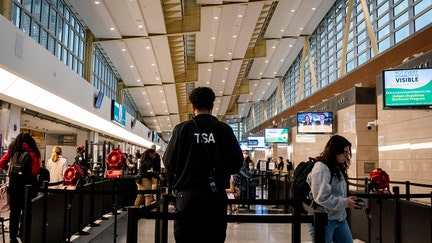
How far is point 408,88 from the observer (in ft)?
33.6

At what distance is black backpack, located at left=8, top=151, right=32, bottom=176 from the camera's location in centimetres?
624

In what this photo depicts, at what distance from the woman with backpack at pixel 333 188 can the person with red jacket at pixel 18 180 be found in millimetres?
4335

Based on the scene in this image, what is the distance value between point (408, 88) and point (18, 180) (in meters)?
8.63

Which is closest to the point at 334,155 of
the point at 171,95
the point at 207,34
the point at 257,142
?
the point at 207,34

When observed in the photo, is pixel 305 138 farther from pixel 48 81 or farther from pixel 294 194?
pixel 294 194

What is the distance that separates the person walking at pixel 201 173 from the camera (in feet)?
9.19

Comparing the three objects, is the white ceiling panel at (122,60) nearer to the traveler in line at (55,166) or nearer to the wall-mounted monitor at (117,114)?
the wall-mounted monitor at (117,114)

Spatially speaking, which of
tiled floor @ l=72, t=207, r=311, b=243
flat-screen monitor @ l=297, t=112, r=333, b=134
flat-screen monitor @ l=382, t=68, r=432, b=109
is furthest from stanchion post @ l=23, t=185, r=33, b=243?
flat-screen monitor @ l=297, t=112, r=333, b=134

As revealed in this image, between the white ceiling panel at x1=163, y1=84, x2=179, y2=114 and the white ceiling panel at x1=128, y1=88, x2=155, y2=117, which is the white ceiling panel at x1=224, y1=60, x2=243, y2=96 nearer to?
the white ceiling panel at x1=163, y1=84, x2=179, y2=114

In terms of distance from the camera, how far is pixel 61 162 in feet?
30.1

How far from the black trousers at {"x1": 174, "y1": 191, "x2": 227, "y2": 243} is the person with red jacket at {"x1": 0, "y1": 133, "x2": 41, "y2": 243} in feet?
13.5

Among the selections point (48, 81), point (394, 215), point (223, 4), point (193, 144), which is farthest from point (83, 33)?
point (193, 144)

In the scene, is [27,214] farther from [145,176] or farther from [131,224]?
[145,176]

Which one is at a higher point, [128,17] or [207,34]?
[207,34]
